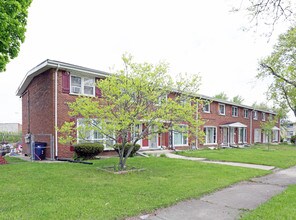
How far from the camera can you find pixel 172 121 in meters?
9.80

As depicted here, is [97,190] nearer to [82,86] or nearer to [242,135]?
[82,86]

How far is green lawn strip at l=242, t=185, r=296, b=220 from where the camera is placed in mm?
4691

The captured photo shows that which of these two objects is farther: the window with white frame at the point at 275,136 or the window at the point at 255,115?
the window with white frame at the point at 275,136

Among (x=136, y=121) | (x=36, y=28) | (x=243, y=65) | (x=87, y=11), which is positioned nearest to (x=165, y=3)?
(x=136, y=121)

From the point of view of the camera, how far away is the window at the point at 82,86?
14.1 m

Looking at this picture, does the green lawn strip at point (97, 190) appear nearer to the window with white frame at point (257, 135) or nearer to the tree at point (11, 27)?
the tree at point (11, 27)

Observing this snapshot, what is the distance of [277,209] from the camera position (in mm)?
5141

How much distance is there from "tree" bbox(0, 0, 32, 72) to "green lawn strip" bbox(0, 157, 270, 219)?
5249mm

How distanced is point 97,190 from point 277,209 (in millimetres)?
4380

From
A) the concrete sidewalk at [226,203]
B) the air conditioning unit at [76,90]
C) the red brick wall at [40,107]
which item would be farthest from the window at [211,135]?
the concrete sidewalk at [226,203]

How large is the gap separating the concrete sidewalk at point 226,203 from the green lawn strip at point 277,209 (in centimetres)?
21

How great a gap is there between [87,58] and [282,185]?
18943mm

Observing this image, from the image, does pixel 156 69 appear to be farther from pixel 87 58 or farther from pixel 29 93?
pixel 87 58

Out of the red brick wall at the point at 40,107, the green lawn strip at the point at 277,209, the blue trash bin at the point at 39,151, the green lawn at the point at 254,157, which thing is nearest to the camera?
the green lawn strip at the point at 277,209
